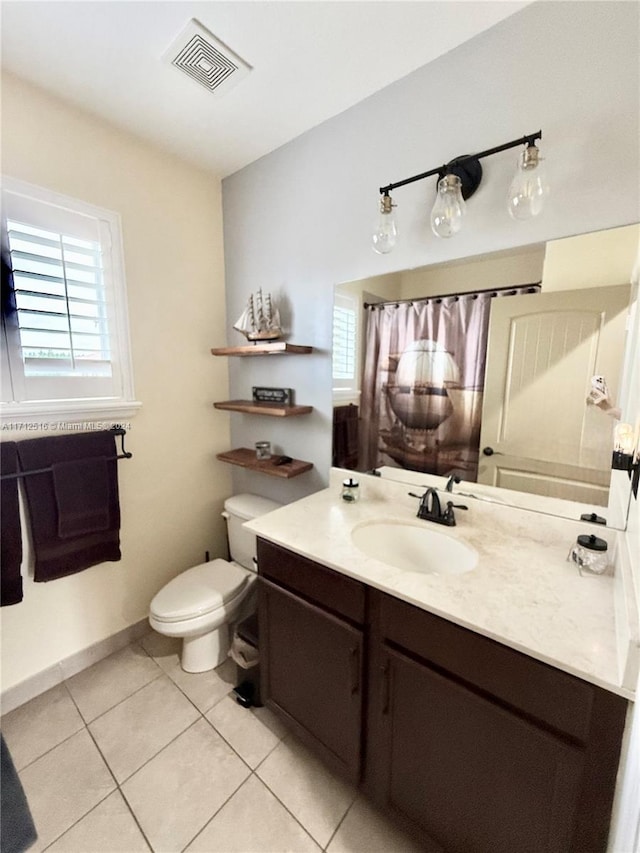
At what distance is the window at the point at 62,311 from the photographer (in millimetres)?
1337

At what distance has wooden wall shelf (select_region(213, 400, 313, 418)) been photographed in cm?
167

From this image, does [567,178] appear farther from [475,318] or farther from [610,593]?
[610,593]

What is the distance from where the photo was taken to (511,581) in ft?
3.11

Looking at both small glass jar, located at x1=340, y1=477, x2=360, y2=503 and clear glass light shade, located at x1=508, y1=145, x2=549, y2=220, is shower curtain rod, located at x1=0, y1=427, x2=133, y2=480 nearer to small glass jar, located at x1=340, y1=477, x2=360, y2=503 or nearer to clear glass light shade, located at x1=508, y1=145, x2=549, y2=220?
small glass jar, located at x1=340, y1=477, x2=360, y2=503

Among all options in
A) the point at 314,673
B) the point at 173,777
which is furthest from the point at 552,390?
the point at 173,777

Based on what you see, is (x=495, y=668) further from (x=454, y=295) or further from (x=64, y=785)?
(x=64, y=785)

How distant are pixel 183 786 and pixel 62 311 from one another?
6.15 ft

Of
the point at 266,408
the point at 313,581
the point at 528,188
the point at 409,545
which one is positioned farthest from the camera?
the point at 266,408

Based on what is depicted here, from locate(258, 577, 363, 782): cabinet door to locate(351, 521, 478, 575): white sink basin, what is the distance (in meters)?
0.29

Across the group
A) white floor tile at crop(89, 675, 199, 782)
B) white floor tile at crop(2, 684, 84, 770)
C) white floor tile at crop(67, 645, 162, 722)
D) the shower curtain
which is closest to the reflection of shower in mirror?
the shower curtain

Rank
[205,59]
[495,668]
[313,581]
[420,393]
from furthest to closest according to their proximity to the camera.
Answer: [420,393], [205,59], [313,581], [495,668]

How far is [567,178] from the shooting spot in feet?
3.37

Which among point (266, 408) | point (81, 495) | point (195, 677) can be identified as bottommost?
point (195, 677)

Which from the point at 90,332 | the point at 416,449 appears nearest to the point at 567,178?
the point at 416,449
